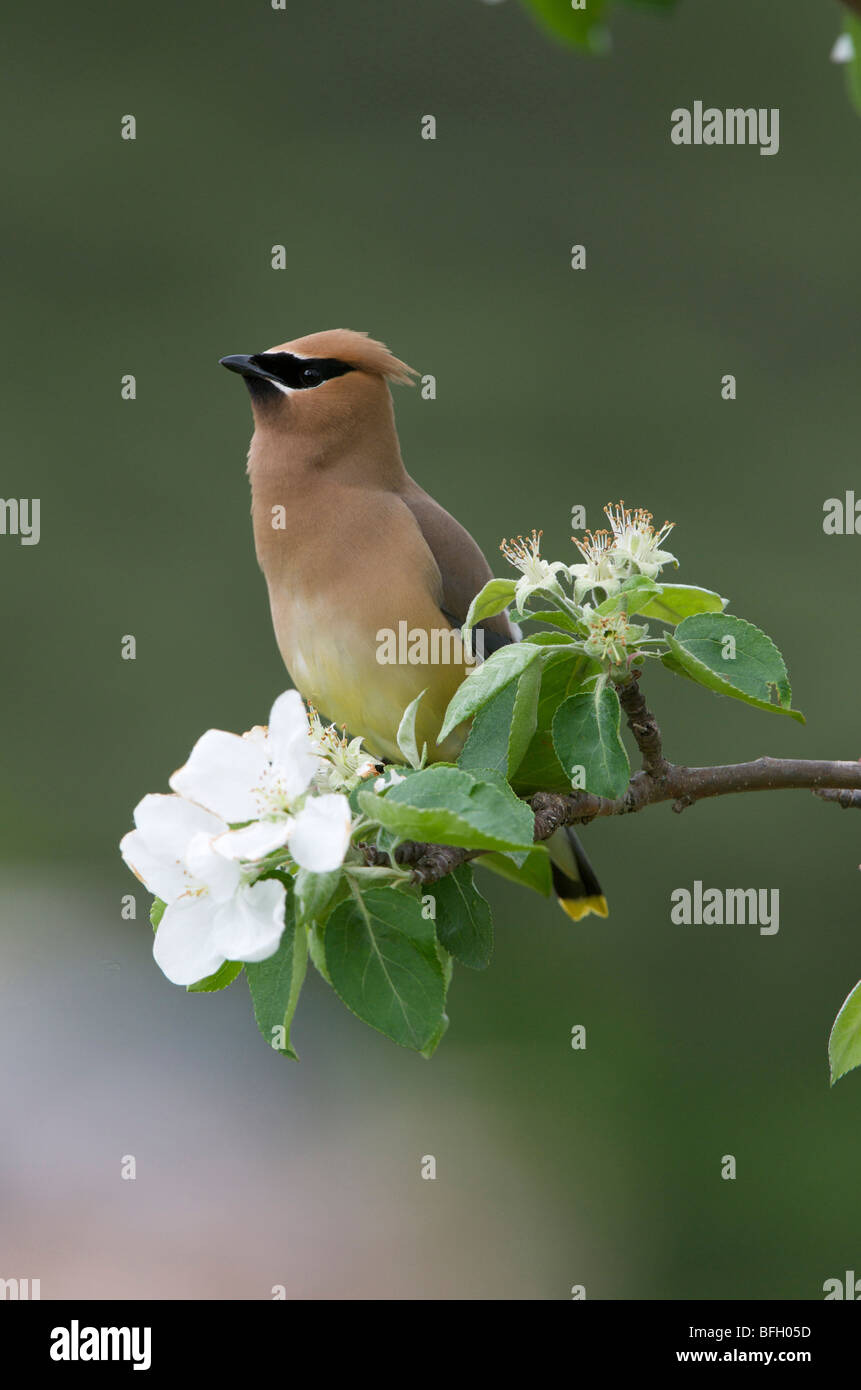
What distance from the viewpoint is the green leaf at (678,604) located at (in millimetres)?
1221

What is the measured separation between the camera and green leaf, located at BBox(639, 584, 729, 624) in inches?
48.1

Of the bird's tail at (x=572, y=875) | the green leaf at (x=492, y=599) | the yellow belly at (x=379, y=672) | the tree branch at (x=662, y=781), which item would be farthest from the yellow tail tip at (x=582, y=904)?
the green leaf at (x=492, y=599)

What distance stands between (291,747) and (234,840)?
8 cm

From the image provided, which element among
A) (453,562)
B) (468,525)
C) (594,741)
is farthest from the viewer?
(468,525)

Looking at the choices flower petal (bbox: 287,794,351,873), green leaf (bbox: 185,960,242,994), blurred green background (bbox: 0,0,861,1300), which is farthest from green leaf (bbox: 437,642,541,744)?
blurred green background (bbox: 0,0,861,1300)

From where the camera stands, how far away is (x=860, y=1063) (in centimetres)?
131

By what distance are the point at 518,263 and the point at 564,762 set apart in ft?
15.4

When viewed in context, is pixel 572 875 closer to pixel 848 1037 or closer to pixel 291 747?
pixel 848 1037

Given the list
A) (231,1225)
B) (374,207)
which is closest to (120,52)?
(374,207)

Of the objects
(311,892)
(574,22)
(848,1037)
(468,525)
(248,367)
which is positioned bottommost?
(848,1037)

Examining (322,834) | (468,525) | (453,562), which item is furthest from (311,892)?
(468,525)

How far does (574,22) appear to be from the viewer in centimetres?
79

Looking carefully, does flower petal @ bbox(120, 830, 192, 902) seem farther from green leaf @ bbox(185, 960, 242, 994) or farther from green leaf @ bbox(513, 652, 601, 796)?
green leaf @ bbox(513, 652, 601, 796)

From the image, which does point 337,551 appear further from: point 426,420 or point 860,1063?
point 426,420
